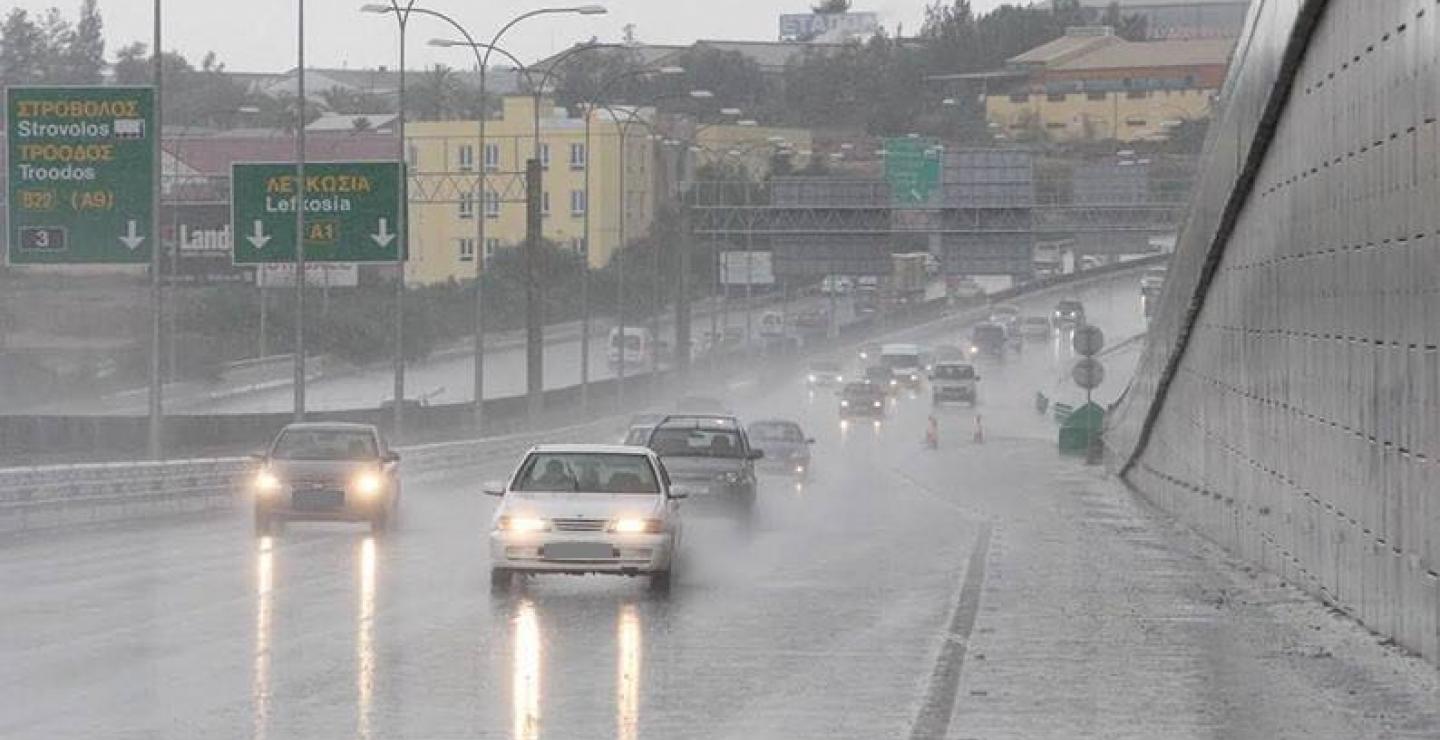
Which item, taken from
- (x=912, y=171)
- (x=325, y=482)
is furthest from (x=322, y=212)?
(x=912, y=171)

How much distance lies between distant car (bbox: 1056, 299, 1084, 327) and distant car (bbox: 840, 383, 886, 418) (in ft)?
156

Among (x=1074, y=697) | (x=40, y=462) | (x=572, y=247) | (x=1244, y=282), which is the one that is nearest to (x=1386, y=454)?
(x=1074, y=697)

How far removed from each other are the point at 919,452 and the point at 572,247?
60.1 meters

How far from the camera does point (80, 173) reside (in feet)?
151

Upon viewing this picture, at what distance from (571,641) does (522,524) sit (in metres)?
5.56

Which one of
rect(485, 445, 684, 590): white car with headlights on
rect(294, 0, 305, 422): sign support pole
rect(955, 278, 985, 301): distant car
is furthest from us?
rect(955, 278, 985, 301): distant car

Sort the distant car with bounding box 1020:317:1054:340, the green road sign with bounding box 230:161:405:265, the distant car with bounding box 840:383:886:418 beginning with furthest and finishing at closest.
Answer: the distant car with bounding box 1020:317:1054:340
the distant car with bounding box 840:383:886:418
the green road sign with bounding box 230:161:405:265

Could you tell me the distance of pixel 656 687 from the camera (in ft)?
59.3

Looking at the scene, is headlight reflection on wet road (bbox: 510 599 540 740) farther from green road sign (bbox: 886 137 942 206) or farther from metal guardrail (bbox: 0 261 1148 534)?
green road sign (bbox: 886 137 942 206)

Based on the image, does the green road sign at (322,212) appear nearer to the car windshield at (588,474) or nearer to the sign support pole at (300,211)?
the sign support pole at (300,211)

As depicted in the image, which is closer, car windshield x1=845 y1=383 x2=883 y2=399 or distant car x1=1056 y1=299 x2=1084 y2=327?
car windshield x1=845 y1=383 x2=883 y2=399

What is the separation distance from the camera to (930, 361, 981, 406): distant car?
11275cm

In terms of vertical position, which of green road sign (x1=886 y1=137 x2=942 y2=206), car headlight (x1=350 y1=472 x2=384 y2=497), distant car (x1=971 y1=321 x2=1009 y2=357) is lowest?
car headlight (x1=350 y1=472 x2=384 y2=497)

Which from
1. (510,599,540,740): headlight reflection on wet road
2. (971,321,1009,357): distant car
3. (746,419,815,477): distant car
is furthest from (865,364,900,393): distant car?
(510,599,540,740): headlight reflection on wet road
